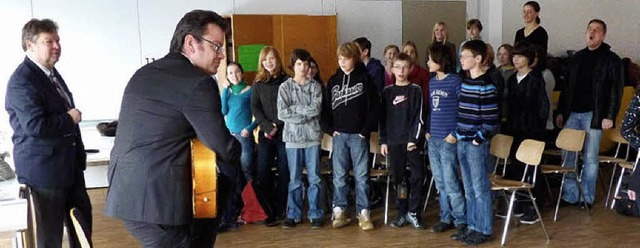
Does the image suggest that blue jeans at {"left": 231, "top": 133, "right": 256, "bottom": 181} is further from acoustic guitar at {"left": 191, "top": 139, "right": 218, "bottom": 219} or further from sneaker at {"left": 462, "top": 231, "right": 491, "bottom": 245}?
acoustic guitar at {"left": 191, "top": 139, "right": 218, "bottom": 219}

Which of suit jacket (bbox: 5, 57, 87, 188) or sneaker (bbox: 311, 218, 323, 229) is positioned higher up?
suit jacket (bbox: 5, 57, 87, 188)

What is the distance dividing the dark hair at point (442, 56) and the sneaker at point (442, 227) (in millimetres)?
1131

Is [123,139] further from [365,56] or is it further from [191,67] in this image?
[365,56]

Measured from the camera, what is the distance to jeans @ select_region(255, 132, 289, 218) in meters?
4.57

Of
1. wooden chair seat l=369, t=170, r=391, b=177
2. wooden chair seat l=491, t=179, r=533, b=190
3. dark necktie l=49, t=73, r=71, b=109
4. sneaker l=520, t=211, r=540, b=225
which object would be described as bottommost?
sneaker l=520, t=211, r=540, b=225

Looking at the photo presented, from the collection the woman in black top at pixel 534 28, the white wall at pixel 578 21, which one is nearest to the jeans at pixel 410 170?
the woman in black top at pixel 534 28

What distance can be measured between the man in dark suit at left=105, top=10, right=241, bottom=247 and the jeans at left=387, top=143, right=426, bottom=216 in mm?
2491

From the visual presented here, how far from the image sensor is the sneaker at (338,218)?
447 cm

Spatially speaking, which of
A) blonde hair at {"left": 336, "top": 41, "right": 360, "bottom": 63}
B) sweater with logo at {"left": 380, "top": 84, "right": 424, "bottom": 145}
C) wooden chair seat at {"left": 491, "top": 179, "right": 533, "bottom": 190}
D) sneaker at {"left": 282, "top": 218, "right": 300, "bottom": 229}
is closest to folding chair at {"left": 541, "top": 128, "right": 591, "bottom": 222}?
wooden chair seat at {"left": 491, "top": 179, "right": 533, "bottom": 190}

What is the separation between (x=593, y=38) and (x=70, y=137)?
395 centimetres

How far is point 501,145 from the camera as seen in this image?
4336 mm

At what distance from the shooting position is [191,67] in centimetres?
196

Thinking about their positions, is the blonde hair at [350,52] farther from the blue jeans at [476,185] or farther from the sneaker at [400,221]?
the sneaker at [400,221]

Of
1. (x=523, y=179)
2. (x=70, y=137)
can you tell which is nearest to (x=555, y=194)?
(x=523, y=179)
